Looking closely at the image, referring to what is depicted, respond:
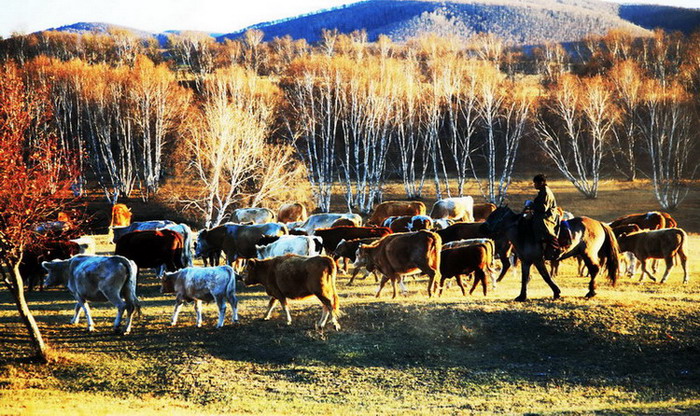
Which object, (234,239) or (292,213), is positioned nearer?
(234,239)

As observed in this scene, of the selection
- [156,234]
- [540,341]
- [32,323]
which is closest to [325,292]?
[540,341]

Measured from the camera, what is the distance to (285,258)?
48.5 ft

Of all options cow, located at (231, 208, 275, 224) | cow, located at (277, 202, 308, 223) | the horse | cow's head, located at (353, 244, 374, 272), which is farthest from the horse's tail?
cow, located at (277, 202, 308, 223)

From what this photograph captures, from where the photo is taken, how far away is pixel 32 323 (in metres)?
13.0

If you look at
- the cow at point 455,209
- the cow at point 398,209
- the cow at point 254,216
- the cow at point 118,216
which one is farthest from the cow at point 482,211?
the cow at point 118,216

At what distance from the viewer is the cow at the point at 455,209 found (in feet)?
110

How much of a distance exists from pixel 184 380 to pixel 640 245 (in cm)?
1446

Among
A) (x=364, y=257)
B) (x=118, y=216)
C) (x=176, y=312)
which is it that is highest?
(x=364, y=257)

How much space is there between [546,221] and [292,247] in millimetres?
8149

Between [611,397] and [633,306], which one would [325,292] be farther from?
[633,306]

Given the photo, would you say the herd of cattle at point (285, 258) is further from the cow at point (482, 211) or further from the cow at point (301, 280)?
the cow at point (482, 211)

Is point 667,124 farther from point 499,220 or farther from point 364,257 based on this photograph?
point 364,257

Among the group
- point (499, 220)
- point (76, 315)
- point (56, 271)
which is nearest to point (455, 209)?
point (499, 220)

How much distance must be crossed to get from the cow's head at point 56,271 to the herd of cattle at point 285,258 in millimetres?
26
